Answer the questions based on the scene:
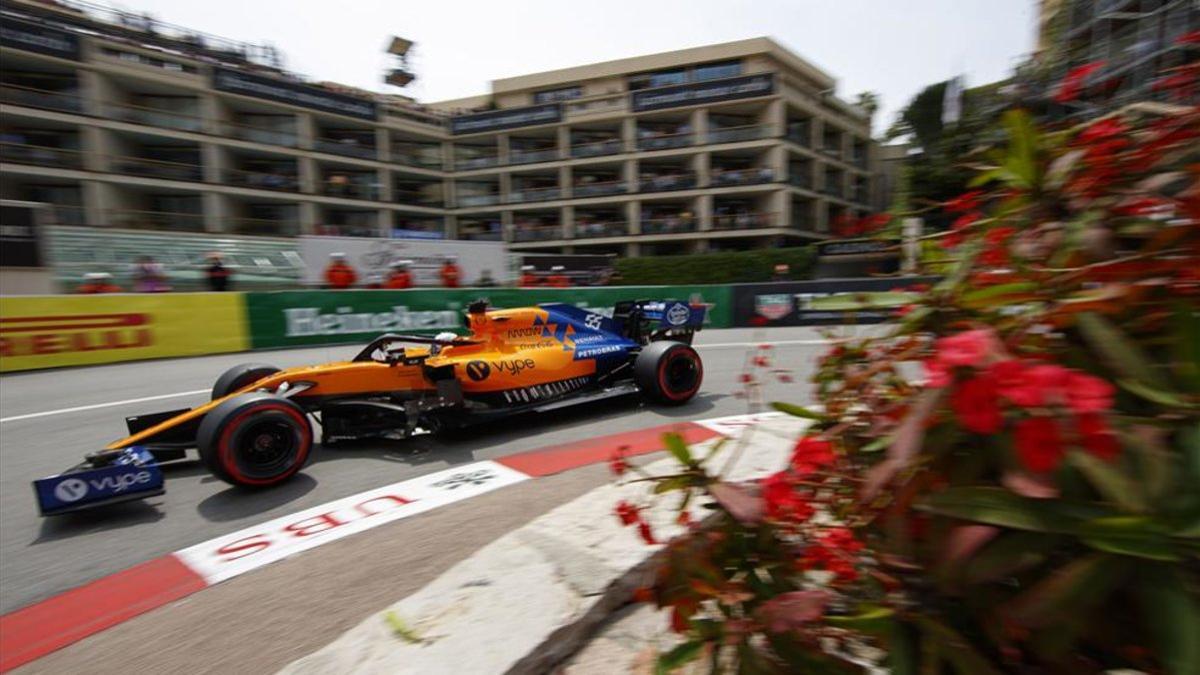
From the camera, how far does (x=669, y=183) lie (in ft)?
115

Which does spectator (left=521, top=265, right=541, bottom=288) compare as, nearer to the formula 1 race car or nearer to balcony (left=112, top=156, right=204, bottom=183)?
the formula 1 race car

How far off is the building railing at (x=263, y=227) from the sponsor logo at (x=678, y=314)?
3060 cm

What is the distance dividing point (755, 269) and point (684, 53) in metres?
17.5

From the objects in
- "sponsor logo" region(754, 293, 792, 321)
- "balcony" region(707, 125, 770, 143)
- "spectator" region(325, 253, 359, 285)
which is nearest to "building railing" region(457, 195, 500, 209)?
"balcony" region(707, 125, 770, 143)

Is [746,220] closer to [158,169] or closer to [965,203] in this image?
[158,169]

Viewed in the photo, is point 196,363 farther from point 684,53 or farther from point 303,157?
point 684,53

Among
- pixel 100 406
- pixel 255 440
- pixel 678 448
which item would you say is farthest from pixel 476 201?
pixel 678 448

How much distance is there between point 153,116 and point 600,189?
23.4 m

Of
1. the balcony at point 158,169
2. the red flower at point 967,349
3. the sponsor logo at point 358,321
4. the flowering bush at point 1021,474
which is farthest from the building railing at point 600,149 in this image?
the red flower at point 967,349

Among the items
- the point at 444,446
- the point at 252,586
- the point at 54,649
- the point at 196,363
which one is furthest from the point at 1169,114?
the point at 196,363

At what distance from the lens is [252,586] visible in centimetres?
255

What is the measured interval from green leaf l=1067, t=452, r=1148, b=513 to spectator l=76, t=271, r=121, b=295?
14.8m

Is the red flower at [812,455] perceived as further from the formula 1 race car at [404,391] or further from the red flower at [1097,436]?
the formula 1 race car at [404,391]

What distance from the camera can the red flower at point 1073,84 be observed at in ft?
4.07
